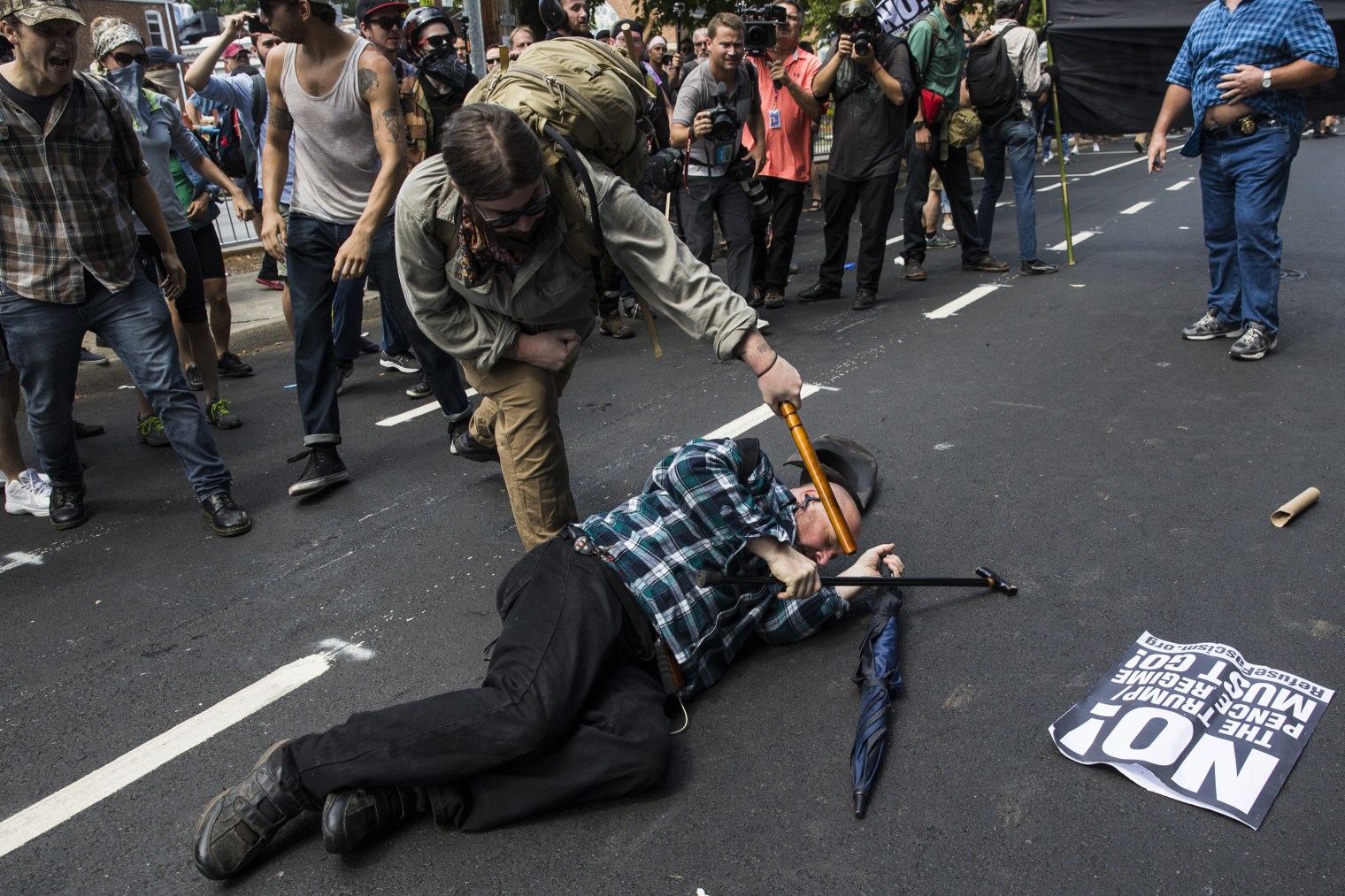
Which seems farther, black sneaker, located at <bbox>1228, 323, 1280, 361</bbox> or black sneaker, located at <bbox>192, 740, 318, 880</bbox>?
black sneaker, located at <bbox>1228, 323, 1280, 361</bbox>

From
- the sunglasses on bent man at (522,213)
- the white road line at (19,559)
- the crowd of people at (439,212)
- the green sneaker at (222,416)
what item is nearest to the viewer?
the sunglasses on bent man at (522,213)

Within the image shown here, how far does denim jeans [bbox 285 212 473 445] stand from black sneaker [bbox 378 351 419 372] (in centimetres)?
182

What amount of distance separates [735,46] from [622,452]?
3.17 meters

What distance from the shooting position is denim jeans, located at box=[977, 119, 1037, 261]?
7.57 meters

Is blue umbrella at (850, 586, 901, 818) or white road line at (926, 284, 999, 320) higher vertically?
white road line at (926, 284, 999, 320)

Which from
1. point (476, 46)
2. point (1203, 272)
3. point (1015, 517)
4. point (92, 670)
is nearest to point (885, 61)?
point (1203, 272)

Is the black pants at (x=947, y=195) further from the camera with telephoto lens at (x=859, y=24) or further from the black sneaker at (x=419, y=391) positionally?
the black sneaker at (x=419, y=391)

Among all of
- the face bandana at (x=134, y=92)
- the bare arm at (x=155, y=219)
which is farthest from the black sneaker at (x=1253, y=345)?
the face bandana at (x=134, y=92)

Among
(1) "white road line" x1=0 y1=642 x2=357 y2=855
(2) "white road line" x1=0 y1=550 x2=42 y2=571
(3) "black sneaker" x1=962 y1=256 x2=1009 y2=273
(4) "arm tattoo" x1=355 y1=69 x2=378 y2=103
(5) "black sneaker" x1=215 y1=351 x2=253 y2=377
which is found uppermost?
(4) "arm tattoo" x1=355 y1=69 x2=378 y2=103

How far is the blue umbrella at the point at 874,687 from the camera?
2340 millimetres

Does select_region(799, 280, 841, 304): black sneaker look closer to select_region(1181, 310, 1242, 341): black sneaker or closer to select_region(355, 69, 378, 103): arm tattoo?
Answer: select_region(1181, 310, 1242, 341): black sneaker

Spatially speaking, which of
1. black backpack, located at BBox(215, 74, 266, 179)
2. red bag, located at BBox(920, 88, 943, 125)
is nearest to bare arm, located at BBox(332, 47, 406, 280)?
black backpack, located at BBox(215, 74, 266, 179)

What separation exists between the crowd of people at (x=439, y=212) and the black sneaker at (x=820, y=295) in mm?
26

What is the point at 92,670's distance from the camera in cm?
303
